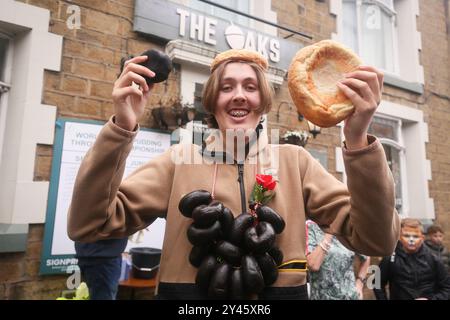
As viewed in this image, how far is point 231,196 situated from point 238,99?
1.35 ft

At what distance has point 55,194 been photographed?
Answer: 3.37 metres

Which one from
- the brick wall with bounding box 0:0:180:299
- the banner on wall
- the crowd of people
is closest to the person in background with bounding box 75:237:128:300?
the banner on wall

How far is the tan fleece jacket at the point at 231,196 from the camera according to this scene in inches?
46.3

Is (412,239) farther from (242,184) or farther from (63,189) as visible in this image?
(63,189)

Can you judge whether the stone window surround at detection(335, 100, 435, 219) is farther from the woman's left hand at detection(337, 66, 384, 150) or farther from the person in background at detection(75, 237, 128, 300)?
the woman's left hand at detection(337, 66, 384, 150)

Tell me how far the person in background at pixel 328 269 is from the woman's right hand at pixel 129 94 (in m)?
2.41

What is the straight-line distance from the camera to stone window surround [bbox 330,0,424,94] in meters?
6.96

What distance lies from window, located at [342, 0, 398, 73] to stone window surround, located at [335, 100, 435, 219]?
1116 millimetres

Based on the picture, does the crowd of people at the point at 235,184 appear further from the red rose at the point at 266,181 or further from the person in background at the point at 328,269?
the person in background at the point at 328,269

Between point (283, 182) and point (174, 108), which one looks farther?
point (174, 108)

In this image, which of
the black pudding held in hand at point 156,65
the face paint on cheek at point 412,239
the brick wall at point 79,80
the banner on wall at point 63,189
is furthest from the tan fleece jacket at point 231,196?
the face paint on cheek at point 412,239
